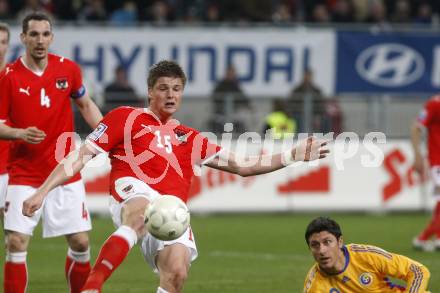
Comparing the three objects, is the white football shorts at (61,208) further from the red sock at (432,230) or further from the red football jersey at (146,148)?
the red sock at (432,230)

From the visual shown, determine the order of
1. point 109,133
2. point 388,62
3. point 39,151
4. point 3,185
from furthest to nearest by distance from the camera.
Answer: point 388,62, point 3,185, point 39,151, point 109,133

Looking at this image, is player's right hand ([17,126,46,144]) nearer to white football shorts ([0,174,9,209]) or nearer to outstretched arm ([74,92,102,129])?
outstretched arm ([74,92,102,129])

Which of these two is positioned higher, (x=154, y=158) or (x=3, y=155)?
(x=154, y=158)

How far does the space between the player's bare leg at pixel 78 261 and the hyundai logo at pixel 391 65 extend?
39.9ft

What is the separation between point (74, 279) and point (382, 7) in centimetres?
1523

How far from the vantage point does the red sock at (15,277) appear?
939 centimetres

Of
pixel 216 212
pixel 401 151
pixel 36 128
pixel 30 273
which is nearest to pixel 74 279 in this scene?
pixel 36 128

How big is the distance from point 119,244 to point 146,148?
0.94m

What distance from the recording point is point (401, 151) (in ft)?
65.1

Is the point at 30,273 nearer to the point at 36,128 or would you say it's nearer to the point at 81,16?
the point at 36,128

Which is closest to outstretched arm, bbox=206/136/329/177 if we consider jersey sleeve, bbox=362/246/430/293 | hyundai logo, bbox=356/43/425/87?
jersey sleeve, bbox=362/246/430/293

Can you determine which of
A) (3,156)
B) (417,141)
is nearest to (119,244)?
(3,156)

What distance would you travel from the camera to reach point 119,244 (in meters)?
7.93

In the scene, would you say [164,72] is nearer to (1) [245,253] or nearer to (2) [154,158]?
(2) [154,158]
